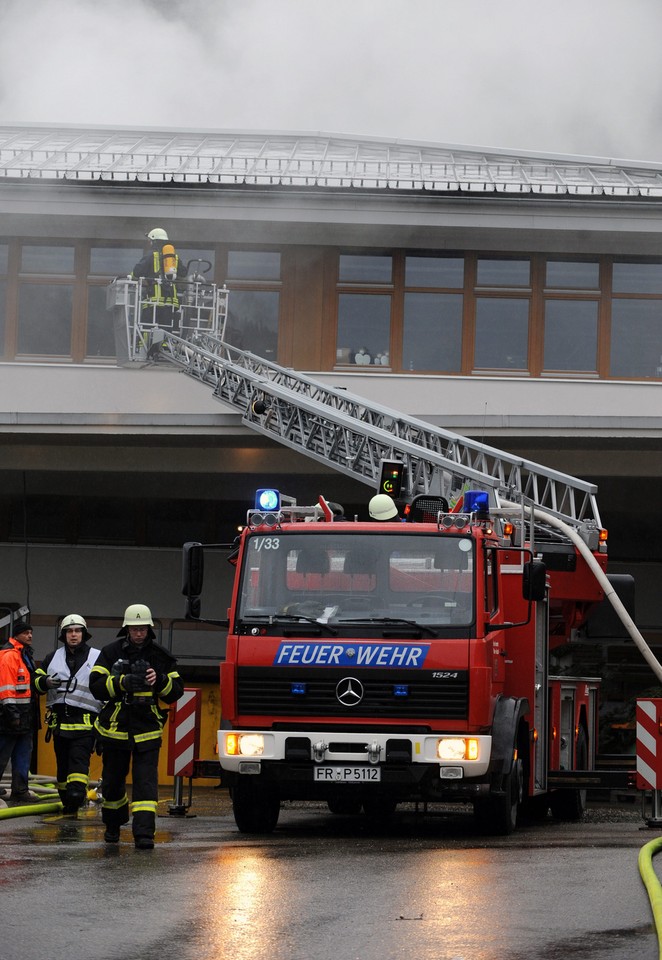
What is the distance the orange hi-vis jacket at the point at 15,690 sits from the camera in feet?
40.6

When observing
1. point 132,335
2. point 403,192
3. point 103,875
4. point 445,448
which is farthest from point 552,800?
point 403,192

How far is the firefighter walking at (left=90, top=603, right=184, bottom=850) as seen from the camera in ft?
30.9

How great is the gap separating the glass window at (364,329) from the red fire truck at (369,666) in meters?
10.4

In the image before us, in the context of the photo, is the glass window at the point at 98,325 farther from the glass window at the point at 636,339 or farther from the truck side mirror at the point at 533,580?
the truck side mirror at the point at 533,580

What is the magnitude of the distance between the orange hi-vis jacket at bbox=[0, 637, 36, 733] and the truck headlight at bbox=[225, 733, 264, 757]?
2971 mm

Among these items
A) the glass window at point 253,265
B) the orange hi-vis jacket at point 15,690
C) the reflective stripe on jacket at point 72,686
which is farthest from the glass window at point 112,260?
the reflective stripe on jacket at point 72,686

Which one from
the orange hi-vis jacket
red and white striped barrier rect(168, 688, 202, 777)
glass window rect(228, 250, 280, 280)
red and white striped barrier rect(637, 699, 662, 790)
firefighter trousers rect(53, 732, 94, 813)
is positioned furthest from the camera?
glass window rect(228, 250, 280, 280)

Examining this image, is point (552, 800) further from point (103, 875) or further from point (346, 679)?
point (103, 875)

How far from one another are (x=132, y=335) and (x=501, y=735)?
8.38 meters

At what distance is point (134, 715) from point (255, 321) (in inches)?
480

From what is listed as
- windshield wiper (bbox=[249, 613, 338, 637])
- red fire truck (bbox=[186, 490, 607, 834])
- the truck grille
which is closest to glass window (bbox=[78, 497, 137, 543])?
red fire truck (bbox=[186, 490, 607, 834])

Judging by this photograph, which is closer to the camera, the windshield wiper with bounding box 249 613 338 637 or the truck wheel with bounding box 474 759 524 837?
the windshield wiper with bounding box 249 613 338 637

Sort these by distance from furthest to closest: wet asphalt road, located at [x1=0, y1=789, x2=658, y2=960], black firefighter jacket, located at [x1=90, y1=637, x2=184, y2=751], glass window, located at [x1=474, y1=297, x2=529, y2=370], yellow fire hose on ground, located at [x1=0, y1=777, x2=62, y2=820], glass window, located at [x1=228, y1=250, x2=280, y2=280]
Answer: glass window, located at [x1=228, y1=250, x2=280, y2=280], glass window, located at [x1=474, y1=297, x2=529, y2=370], yellow fire hose on ground, located at [x1=0, y1=777, x2=62, y2=820], black firefighter jacket, located at [x1=90, y1=637, x2=184, y2=751], wet asphalt road, located at [x1=0, y1=789, x2=658, y2=960]

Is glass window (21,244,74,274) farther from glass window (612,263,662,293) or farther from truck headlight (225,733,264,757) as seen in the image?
truck headlight (225,733,264,757)
